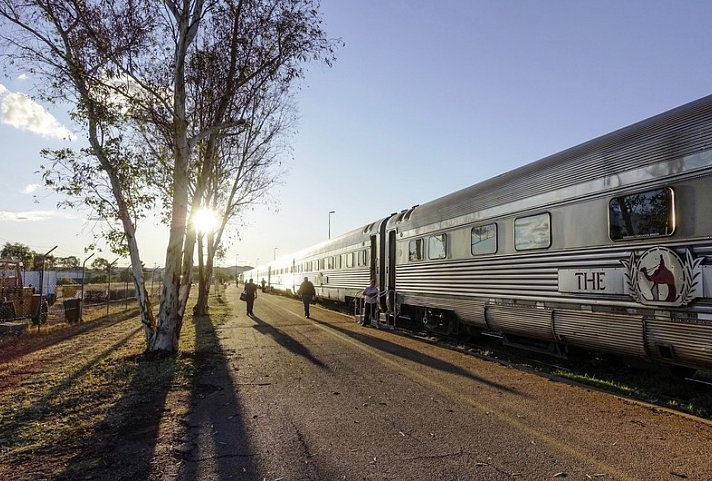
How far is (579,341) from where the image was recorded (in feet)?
25.7

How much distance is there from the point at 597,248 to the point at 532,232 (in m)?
1.62

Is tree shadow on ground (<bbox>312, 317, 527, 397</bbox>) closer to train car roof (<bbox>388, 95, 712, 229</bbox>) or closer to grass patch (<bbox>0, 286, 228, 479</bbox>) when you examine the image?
train car roof (<bbox>388, 95, 712, 229</bbox>)

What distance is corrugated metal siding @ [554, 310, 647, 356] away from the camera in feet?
22.2

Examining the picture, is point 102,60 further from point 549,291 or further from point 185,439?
point 549,291

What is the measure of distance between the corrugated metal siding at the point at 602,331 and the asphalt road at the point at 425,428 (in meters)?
0.66

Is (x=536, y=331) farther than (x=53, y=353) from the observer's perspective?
No

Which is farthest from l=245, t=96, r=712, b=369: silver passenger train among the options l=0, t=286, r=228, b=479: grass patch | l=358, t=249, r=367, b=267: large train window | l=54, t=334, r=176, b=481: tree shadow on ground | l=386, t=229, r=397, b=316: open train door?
l=358, t=249, r=367, b=267: large train window

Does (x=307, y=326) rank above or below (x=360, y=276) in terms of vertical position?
below

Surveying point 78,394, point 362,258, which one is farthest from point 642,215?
point 362,258

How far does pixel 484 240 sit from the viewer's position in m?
10.5

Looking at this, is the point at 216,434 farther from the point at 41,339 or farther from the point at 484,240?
the point at 41,339

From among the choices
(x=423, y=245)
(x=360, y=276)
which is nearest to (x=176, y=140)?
(x=423, y=245)

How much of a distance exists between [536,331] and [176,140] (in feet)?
24.9

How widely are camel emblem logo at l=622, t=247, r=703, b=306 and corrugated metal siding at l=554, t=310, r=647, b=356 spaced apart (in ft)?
1.19
